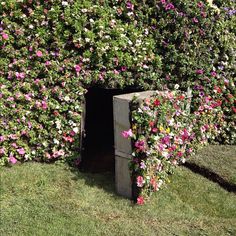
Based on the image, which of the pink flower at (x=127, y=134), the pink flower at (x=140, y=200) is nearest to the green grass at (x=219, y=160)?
the pink flower at (x=140, y=200)

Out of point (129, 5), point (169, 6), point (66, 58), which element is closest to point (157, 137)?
point (66, 58)

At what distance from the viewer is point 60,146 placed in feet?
19.9

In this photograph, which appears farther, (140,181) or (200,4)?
(200,4)

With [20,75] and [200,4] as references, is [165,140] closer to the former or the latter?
[20,75]

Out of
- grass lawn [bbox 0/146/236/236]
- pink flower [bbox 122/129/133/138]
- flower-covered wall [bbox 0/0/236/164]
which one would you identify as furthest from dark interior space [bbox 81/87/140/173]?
pink flower [bbox 122/129/133/138]

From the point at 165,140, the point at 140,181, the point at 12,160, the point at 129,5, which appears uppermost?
the point at 129,5

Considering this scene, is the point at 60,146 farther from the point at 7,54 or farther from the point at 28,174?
the point at 7,54

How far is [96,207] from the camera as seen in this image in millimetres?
5043

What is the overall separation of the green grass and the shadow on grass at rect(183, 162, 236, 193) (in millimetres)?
40

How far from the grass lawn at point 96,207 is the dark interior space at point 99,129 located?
36.4 inches

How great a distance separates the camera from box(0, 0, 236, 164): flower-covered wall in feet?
19.2

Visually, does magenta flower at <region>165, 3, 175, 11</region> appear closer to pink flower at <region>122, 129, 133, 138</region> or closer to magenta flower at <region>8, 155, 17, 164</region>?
pink flower at <region>122, 129, 133, 138</region>

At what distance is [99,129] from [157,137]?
3.25m

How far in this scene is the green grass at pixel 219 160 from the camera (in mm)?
6094
